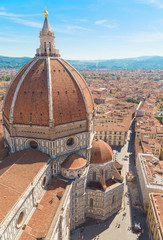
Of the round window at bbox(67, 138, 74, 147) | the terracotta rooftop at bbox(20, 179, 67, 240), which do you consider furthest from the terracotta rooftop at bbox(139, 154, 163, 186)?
the terracotta rooftop at bbox(20, 179, 67, 240)

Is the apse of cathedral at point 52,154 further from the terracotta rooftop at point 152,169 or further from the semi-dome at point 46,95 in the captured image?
the terracotta rooftop at point 152,169

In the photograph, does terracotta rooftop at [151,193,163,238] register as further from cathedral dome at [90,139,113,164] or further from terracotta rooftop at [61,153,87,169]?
terracotta rooftop at [61,153,87,169]

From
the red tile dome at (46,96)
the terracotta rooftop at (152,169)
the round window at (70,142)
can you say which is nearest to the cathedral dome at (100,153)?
the round window at (70,142)

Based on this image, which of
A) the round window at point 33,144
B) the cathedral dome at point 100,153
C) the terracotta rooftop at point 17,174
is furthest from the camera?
the cathedral dome at point 100,153

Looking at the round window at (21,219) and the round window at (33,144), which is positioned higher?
the round window at (33,144)

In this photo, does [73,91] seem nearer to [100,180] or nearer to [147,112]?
[100,180]

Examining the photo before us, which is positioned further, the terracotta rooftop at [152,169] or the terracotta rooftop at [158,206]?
the terracotta rooftop at [152,169]
